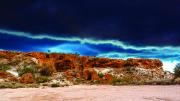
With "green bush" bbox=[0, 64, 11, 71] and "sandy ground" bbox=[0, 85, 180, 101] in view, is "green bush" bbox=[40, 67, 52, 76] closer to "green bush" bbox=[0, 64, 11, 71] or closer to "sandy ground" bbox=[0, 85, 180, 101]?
"green bush" bbox=[0, 64, 11, 71]

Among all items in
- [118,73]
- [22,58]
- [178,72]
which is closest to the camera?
[178,72]

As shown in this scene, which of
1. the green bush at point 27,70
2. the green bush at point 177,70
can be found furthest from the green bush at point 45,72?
the green bush at point 177,70

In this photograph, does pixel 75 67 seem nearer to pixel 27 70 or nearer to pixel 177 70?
pixel 27 70

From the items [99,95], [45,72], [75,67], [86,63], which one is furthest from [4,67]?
[99,95]

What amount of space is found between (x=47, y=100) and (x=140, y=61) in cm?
3329

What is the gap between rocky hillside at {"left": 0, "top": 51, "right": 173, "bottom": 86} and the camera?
38156mm

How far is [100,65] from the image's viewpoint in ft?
151

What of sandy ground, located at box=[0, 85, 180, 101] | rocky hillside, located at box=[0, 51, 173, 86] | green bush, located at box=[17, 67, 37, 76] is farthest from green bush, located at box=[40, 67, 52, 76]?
sandy ground, located at box=[0, 85, 180, 101]

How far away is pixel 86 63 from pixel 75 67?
2752mm

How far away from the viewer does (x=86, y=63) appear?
46.8 meters

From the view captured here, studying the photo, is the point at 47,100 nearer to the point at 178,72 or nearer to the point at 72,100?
the point at 72,100

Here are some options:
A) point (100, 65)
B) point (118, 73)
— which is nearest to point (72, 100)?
point (118, 73)

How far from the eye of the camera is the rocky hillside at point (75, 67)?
125 ft

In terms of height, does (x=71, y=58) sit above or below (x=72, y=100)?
above
